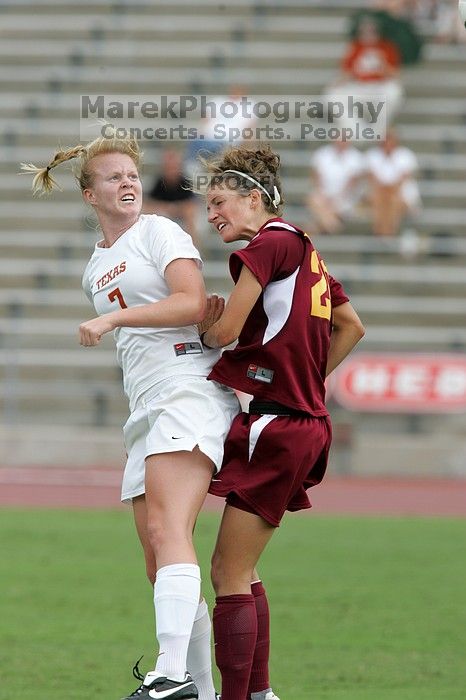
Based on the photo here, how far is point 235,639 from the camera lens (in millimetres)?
5262

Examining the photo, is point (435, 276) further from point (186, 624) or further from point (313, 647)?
point (186, 624)

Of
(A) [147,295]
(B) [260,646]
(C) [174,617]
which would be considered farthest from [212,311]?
(B) [260,646]

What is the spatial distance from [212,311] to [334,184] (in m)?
12.8

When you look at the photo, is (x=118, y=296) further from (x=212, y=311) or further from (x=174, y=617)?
(x=174, y=617)

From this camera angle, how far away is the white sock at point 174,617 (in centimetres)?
506

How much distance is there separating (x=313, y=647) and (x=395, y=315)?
35.6ft

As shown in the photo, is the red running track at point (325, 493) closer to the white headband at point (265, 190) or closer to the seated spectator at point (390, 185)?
the seated spectator at point (390, 185)

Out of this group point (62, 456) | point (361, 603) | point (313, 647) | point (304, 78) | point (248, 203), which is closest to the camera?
point (248, 203)

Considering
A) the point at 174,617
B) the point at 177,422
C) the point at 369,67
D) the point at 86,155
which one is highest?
the point at 369,67

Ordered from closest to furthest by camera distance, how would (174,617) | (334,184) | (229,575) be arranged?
(174,617)
(229,575)
(334,184)

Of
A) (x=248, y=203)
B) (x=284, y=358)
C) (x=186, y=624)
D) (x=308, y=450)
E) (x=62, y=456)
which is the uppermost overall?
(x=248, y=203)

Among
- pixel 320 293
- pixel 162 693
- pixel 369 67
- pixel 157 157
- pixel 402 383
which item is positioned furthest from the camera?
pixel 157 157

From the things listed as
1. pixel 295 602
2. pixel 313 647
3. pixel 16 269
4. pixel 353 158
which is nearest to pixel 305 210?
pixel 353 158

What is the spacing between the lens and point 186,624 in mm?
5090
